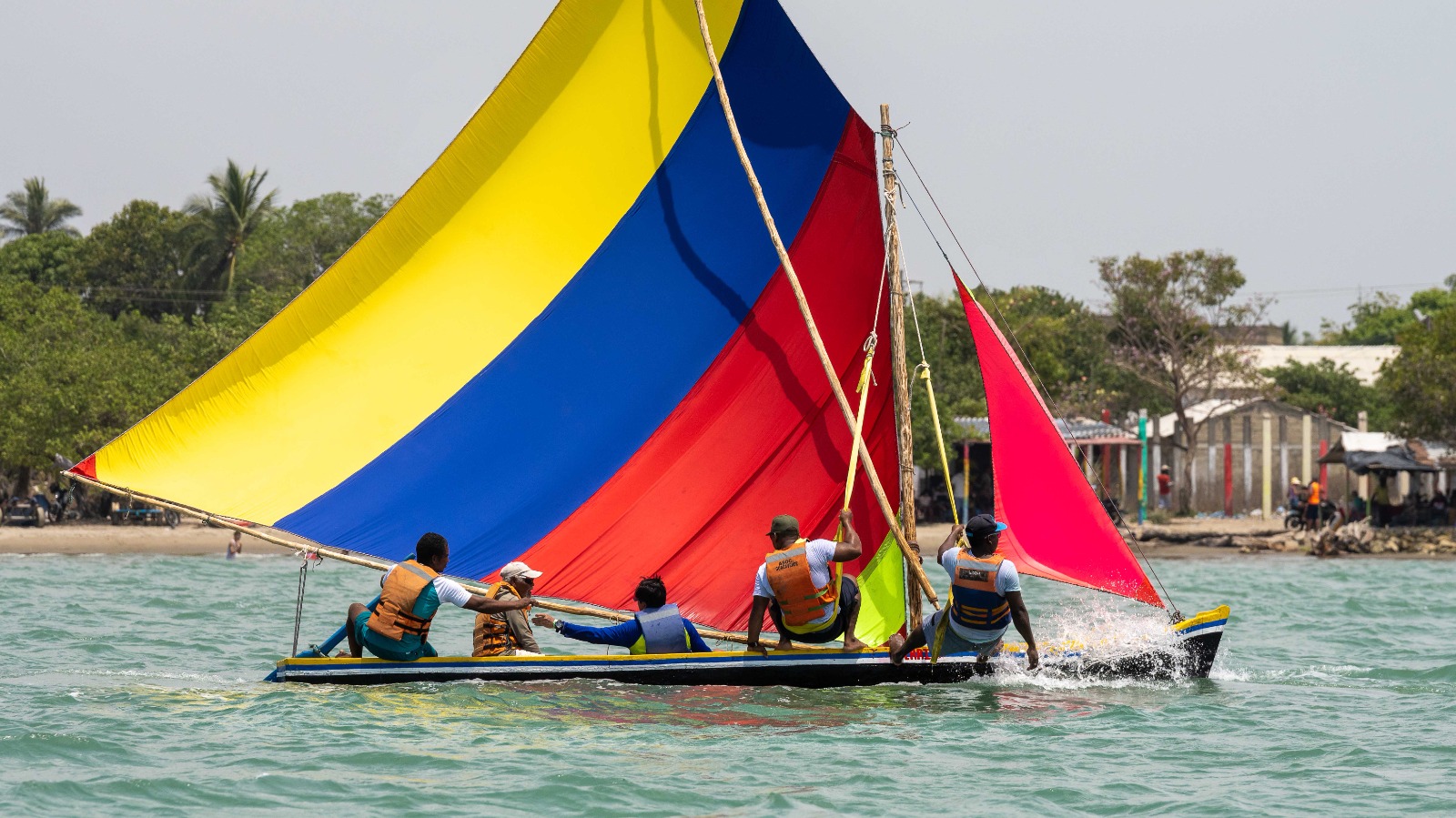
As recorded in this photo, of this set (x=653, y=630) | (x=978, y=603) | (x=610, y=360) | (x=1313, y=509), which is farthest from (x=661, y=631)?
(x=1313, y=509)

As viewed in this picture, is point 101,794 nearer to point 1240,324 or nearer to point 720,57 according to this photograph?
point 720,57

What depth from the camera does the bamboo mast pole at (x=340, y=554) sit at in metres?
13.9

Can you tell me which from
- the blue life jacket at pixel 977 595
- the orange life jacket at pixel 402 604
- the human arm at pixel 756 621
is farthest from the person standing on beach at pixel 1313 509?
the orange life jacket at pixel 402 604

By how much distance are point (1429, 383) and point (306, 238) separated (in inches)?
1949

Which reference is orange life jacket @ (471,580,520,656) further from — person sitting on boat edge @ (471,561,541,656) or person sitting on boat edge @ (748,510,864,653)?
person sitting on boat edge @ (748,510,864,653)

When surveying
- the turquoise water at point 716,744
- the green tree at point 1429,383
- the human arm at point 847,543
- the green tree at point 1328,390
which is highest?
the green tree at point 1328,390

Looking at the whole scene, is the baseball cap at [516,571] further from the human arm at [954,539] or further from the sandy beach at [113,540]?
the sandy beach at [113,540]

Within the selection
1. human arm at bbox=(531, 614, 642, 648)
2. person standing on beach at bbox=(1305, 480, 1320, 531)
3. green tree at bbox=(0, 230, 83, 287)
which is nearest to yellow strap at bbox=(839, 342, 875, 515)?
human arm at bbox=(531, 614, 642, 648)

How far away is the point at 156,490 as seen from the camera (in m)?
14.1

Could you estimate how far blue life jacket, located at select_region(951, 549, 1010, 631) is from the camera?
1293 cm

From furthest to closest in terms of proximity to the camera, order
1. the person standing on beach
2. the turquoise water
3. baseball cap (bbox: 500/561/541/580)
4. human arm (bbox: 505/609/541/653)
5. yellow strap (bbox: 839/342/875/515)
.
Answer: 1. the person standing on beach
2. yellow strap (bbox: 839/342/875/515)
3. human arm (bbox: 505/609/541/653)
4. baseball cap (bbox: 500/561/541/580)
5. the turquoise water

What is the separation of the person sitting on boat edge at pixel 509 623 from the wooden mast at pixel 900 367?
3.39m

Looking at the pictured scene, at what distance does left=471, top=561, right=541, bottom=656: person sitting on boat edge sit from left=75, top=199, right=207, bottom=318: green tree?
183 feet

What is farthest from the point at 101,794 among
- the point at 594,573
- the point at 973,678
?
the point at 973,678
